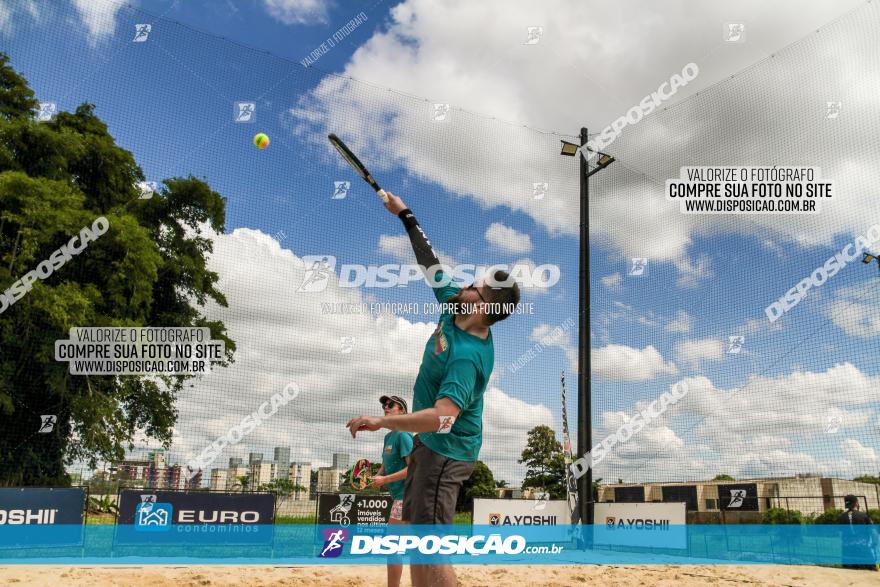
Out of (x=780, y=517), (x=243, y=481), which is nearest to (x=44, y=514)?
(x=243, y=481)

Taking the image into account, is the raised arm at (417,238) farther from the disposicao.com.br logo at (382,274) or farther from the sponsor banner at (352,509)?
the sponsor banner at (352,509)

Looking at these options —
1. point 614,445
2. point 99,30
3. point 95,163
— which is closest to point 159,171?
point 99,30

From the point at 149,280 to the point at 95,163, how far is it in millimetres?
3766

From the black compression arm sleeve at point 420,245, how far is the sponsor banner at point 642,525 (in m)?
9.47

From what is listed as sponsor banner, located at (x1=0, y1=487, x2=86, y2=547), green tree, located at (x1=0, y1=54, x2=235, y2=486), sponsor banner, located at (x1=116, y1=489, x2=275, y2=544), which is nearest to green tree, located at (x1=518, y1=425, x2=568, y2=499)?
green tree, located at (x1=0, y1=54, x2=235, y2=486)

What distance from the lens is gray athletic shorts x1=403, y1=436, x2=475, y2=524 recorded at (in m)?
2.77

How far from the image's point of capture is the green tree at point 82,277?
1414 cm

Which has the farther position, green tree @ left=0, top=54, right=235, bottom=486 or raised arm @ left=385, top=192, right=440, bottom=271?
green tree @ left=0, top=54, right=235, bottom=486

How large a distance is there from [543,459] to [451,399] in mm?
19058

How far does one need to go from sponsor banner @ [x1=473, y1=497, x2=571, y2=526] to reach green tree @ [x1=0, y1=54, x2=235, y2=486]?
722 centimetres

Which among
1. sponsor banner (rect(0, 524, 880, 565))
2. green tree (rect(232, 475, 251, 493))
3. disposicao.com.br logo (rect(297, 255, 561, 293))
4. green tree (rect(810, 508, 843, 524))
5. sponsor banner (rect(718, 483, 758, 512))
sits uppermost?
disposicao.com.br logo (rect(297, 255, 561, 293))

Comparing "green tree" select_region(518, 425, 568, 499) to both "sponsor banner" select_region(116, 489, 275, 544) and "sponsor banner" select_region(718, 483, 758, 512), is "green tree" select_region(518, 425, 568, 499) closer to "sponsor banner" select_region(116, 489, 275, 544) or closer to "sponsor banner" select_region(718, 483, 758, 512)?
"sponsor banner" select_region(718, 483, 758, 512)

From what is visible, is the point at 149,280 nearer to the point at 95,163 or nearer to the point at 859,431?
the point at 95,163

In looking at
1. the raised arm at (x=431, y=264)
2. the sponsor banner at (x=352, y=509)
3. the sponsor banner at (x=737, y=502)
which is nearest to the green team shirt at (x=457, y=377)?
the raised arm at (x=431, y=264)
